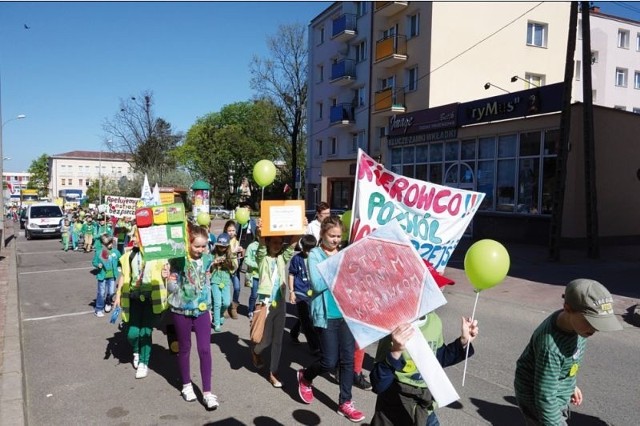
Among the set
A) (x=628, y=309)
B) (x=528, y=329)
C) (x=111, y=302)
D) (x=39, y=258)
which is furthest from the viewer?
(x=39, y=258)

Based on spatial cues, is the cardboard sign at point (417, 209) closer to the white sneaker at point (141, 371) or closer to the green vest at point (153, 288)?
the green vest at point (153, 288)

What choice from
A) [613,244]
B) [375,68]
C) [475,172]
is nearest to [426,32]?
[375,68]

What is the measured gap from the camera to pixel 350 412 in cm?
434

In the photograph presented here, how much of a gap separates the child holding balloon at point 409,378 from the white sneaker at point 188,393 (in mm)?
2445

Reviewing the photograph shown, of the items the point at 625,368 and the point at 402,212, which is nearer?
the point at 402,212

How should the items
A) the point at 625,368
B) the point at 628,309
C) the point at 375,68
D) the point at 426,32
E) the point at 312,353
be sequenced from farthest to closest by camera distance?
1. the point at 375,68
2. the point at 426,32
3. the point at 628,309
4. the point at 312,353
5. the point at 625,368

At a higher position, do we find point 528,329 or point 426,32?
point 426,32

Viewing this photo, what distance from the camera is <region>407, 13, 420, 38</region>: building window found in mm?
28014

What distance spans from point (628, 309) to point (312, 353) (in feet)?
19.2

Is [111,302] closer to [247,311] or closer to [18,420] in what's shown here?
[247,311]

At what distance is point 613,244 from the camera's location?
18.8 metres

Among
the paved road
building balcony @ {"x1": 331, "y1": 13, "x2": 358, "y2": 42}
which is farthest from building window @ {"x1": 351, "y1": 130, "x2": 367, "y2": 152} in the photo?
the paved road

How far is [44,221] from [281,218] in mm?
26125

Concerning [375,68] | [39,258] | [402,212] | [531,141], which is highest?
[375,68]
